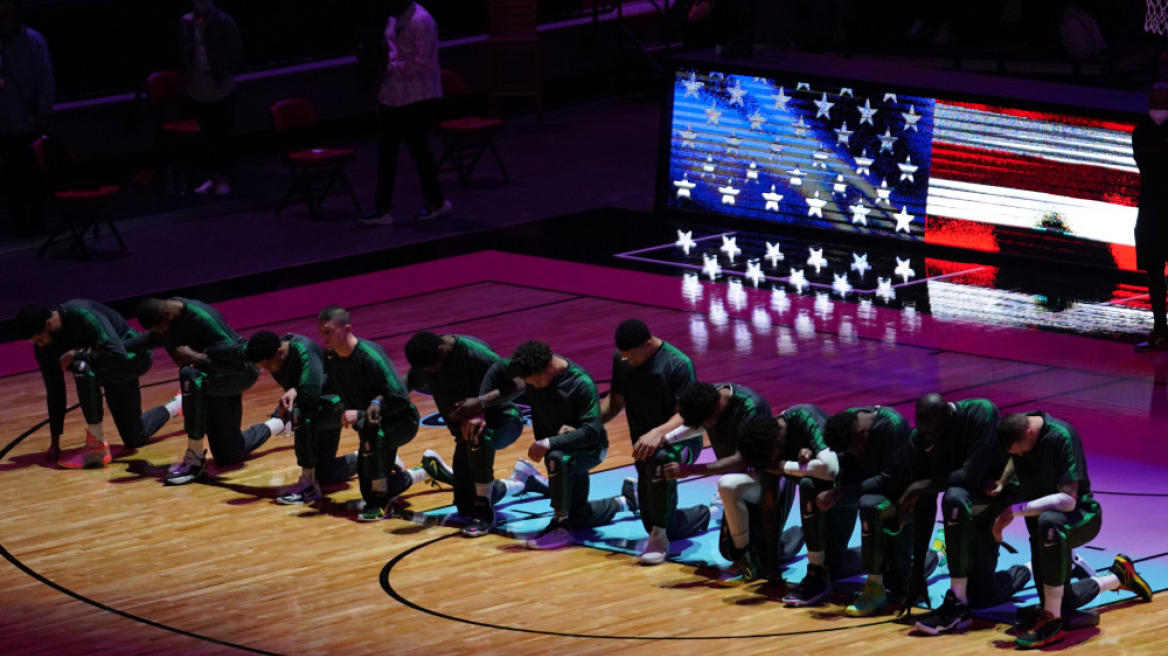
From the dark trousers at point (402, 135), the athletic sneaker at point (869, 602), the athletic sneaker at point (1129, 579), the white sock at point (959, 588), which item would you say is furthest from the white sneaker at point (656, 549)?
the dark trousers at point (402, 135)

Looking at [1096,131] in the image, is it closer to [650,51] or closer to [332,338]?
[332,338]

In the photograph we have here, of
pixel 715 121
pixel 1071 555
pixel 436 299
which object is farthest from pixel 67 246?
pixel 1071 555

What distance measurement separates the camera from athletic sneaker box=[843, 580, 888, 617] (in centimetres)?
906

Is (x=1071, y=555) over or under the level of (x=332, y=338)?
under

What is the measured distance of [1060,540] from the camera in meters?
8.61

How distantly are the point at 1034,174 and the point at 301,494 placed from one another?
725cm

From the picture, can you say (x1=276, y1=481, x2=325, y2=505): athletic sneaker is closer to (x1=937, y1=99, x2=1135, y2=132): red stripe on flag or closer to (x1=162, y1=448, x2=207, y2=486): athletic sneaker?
(x1=162, y1=448, x2=207, y2=486): athletic sneaker

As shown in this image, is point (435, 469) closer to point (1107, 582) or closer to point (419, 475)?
point (419, 475)

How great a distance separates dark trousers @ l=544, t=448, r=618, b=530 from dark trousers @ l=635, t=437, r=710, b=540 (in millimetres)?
308

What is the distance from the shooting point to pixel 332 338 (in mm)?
10906

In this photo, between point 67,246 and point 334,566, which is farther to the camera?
point 67,246

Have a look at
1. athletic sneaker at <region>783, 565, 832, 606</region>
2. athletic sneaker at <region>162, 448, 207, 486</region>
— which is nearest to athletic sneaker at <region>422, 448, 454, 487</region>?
athletic sneaker at <region>162, 448, 207, 486</region>

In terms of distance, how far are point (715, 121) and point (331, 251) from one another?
360 cm

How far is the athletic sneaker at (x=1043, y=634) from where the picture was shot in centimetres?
856
